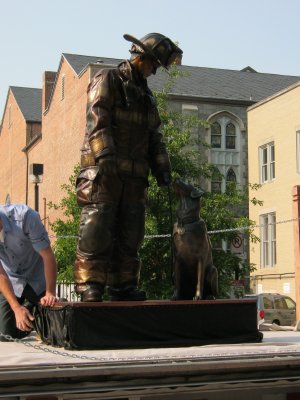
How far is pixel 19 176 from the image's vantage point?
2165 inches

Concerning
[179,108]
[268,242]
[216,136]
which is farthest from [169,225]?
[216,136]

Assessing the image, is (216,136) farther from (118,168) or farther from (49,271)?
(49,271)

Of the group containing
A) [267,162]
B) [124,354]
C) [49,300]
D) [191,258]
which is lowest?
[124,354]

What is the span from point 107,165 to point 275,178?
1034 inches

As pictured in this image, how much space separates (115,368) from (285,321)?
22.2m

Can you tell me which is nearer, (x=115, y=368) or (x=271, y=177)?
(x=115, y=368)

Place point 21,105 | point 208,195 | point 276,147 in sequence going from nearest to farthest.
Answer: point 208,195 → point 276,147 → point 21,105

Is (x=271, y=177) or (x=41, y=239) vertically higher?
(x=271, y=177)

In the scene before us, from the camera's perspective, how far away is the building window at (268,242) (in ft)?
103

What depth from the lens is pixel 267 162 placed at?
3241cm

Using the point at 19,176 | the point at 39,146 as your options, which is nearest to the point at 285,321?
the point at 39,146

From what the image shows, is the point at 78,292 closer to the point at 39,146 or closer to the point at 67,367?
the point at 67,367

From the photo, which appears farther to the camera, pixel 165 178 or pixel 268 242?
pixel 268 242

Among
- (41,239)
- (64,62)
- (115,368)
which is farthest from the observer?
(64,62)
